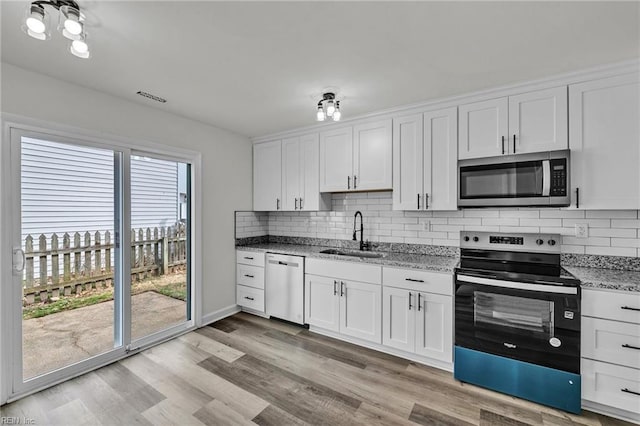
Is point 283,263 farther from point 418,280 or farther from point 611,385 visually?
point 611,385

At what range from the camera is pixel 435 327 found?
2.55 m

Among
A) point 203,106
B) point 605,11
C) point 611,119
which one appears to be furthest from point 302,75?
point 611,119

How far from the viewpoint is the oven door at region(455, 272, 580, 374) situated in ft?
6.64

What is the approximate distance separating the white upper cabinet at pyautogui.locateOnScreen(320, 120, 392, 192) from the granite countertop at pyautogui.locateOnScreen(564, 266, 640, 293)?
1713 millimetres

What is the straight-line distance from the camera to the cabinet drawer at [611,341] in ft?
6.13

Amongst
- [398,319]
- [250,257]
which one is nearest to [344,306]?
[398,319]

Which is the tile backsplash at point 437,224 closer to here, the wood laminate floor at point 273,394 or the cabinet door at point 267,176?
the cabinet door at point 267,176

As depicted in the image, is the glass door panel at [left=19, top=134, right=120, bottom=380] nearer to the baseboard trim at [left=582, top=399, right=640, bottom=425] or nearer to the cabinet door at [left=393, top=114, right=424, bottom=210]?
the cabinet door at [left=393, top=114, right=424, bottom=210]

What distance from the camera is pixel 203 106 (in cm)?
295

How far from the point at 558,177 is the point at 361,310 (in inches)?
81.0

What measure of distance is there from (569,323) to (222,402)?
2.56 m

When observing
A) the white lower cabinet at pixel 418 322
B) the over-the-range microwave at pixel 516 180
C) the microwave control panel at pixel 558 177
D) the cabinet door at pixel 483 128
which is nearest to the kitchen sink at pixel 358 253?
the white lower cabinet at pixel 418 322

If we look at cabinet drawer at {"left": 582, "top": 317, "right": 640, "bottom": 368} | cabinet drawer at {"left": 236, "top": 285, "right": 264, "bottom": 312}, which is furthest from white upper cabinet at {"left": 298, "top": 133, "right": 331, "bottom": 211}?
cabinet drawer at {"left": 582, "top": 317, "right": 640, "bottom": 368}

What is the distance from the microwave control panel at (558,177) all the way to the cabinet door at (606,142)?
0.23 ft
